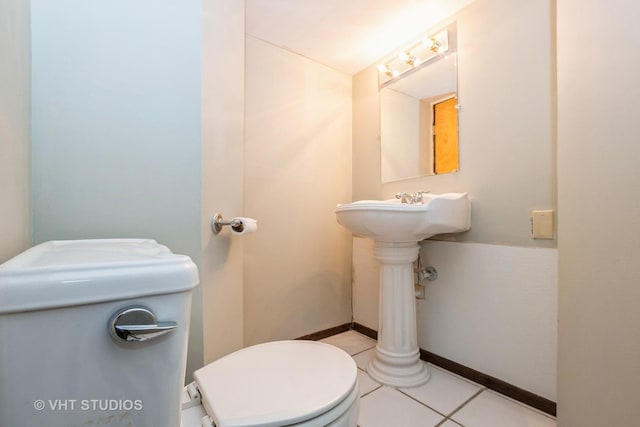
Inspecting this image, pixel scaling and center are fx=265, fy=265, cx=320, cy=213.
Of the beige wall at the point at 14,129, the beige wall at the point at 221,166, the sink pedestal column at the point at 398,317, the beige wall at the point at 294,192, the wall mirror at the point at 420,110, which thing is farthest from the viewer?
the beige wall at the point at 294,192

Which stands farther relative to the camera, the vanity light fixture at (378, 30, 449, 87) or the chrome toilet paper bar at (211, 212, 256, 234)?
the vanity light fixture at (378, 30, 449, 87)

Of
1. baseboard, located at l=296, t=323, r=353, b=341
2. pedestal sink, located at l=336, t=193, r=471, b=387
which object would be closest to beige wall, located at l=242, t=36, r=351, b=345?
baseboard, located at l=296, t=323, r=353, b=341

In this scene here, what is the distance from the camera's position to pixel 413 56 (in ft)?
4.96

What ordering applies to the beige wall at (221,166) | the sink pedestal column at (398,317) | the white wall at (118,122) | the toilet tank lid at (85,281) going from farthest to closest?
the sink pedestal column at (398,317) → the beige wall at (221,166) → the white wall at (118,122) → the toilet tank lid at (85,281)

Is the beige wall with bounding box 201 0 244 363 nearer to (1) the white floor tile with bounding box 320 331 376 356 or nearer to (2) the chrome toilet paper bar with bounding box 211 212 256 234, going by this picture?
(2) the chrome toilet paper bar with bounding box 211 212 256 234

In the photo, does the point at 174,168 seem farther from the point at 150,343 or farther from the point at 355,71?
the point at 355,71

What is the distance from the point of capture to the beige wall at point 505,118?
1.06m

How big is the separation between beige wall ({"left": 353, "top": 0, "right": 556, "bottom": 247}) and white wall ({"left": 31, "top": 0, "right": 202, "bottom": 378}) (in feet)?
3.95

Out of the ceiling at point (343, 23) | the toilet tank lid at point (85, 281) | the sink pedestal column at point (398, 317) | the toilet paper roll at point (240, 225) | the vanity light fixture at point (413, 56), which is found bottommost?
the sink pedestal column at point (398, 317)

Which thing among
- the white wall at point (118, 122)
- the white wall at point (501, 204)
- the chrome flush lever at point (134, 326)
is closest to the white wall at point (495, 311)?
the white wall at point (501, 204)

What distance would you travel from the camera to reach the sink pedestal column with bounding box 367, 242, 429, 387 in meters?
1.27

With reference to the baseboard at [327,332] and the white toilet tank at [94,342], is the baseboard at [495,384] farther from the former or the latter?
the white toilet tank at [94,342]

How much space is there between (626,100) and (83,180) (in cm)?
155

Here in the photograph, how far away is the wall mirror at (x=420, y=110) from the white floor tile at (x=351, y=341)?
1035mm
